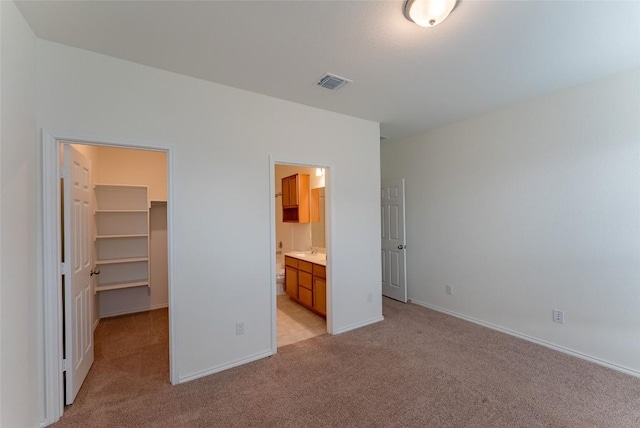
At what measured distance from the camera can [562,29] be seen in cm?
186

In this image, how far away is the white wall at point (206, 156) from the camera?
6.74 ft

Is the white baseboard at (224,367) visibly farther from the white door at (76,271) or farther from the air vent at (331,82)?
the air vent at (331,82)

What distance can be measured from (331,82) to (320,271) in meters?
2.32

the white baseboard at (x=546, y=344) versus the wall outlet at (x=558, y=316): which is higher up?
the wall outlet at (x=558, y=316)

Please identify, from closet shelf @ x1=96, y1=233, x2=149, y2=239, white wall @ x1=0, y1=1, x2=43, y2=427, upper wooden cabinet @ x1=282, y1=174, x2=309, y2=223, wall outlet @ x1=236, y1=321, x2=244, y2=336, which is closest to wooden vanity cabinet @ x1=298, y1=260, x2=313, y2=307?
upper wooden cabinet @ x1=282, y1=174, x2=309, y2=223

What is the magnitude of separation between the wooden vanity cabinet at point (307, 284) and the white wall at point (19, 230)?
2.65 m

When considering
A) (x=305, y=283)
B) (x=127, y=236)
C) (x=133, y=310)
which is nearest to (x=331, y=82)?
(x=305, y=283)

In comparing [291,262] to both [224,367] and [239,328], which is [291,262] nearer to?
Answer: [239,328]

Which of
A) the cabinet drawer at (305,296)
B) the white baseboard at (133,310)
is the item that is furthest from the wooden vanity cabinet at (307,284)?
the white baseboard at (133,310)

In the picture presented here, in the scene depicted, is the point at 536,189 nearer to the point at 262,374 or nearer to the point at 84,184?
the point at 262,374

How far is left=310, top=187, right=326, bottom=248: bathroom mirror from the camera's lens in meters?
4.52

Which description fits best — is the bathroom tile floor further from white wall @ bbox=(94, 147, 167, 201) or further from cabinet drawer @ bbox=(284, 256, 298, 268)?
white wall @ bbox=(94, 147, 167, 201)

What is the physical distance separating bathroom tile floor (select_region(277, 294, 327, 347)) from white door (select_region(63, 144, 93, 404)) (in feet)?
5.75

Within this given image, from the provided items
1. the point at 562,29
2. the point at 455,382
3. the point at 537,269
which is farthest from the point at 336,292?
the point at 562,29
